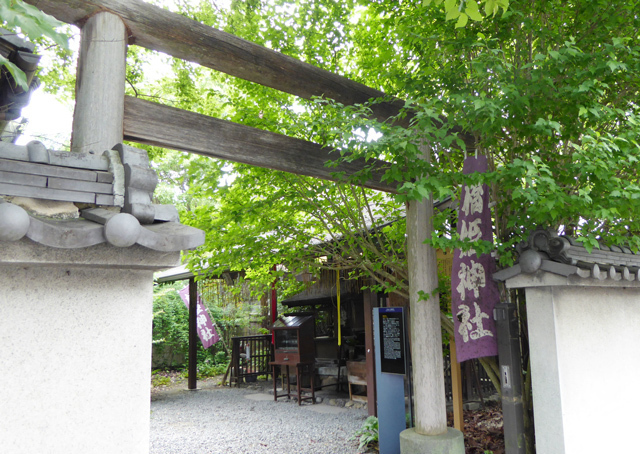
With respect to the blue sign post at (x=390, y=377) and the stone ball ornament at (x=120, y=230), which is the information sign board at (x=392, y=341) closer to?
the blue sign post at (x=390, y=377)

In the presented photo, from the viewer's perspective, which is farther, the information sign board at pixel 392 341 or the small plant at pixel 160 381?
the small plant at pixel 160 381

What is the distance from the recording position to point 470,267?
17.1 feet

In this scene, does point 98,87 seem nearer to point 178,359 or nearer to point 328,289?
point 328,289

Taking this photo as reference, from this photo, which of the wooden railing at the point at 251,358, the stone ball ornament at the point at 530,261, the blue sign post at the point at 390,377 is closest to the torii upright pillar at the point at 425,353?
the blue sign post at the point at 390,377

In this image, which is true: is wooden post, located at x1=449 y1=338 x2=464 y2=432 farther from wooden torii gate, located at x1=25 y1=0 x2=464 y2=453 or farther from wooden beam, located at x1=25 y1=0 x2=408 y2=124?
wooden beam, located at x1=25 y1=0 x2=408 y2=124

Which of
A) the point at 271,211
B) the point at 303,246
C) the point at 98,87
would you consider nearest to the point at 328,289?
the point at 303,246

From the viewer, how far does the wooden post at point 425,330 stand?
17.7ft

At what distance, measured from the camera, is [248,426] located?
335 inches

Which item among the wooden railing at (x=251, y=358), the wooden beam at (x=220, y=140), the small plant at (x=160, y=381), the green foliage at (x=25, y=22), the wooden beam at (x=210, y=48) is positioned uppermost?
the wooden beam at (x=210, y=48)

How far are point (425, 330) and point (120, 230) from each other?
13.8 feet

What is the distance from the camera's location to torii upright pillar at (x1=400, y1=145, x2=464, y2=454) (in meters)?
5.25

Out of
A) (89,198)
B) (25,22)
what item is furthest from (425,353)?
(25,22)

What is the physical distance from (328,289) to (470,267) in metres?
5.63

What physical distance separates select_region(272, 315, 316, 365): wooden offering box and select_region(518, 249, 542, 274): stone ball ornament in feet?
21.5
